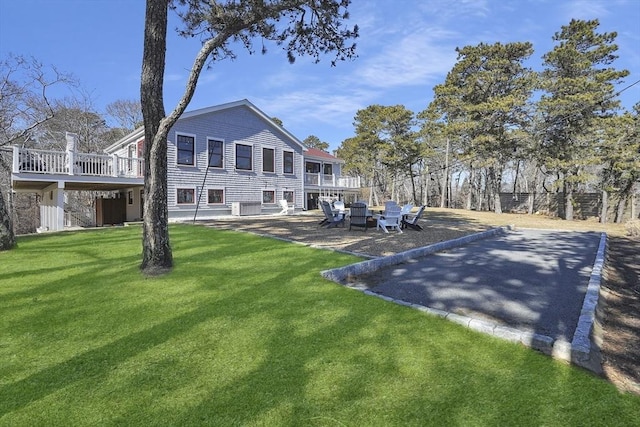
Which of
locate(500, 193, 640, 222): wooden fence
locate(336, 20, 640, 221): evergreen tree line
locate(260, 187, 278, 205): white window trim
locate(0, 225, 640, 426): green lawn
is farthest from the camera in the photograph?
locate(260, 187, 278, 205): white window trim

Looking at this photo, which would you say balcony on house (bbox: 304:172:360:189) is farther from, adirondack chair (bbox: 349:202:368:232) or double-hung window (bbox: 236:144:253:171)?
adirondack chair (bbox: 349:202:368:232)

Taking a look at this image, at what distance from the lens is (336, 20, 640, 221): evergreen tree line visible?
760 inches

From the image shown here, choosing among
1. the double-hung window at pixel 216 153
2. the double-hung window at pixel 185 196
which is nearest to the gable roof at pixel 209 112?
the double-hung window at pixel 216 153

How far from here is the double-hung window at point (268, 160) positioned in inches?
832

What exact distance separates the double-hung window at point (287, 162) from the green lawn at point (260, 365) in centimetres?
1799

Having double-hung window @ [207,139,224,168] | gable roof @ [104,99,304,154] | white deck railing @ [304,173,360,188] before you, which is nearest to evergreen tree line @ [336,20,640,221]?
white deck railing @ [304,173,360,188]

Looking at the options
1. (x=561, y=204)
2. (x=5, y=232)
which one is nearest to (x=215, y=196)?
(x=5, y=232)

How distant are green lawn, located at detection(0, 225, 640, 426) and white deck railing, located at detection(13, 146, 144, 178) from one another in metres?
9.89

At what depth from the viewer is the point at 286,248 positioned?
752cm

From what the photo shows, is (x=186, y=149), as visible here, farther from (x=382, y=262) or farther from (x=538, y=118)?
(x=538, y=118)

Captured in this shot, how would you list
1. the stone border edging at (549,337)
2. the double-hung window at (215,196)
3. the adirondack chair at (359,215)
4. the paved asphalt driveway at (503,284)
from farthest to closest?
1. the double-hung window at (215,196)
2. the adirondack chair at (359,215)
3. the paved asphalt driveway at (503,284)
4. the stone border edging at (549,337)

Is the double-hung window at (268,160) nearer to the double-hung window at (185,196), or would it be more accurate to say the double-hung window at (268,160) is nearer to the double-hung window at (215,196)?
the double-hung window at (215,196)

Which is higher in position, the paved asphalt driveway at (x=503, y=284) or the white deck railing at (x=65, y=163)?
the white deck railing at (x=65, y=163)

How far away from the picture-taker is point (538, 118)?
73.1ft
